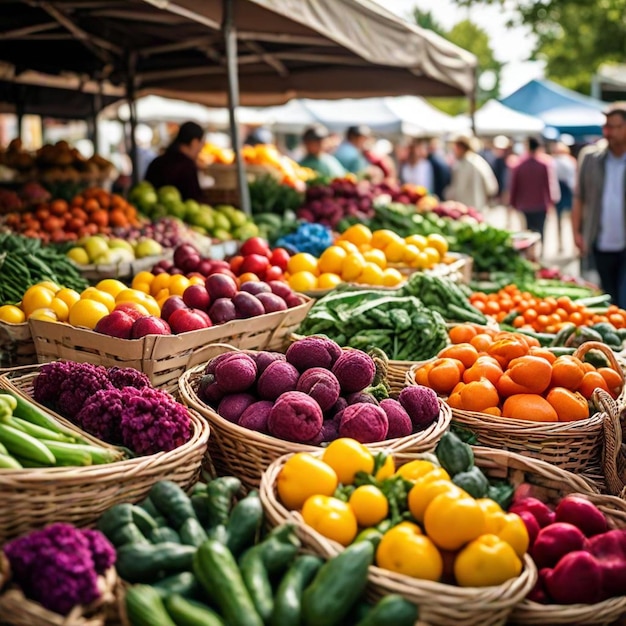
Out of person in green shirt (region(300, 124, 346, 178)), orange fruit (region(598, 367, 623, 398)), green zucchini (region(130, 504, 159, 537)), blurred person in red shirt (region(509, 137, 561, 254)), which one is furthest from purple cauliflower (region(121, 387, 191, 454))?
blurred person in red shirt (region(509, 137, 561, 254))

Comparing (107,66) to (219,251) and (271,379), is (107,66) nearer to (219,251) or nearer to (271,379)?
(219,251)

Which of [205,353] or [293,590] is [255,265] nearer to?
[205,353]

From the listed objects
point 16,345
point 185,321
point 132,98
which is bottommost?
point 16,345

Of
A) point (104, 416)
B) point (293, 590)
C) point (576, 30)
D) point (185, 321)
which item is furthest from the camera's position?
point (576, 30)

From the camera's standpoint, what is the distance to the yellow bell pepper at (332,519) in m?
1.98

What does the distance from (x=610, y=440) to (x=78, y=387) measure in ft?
6.64

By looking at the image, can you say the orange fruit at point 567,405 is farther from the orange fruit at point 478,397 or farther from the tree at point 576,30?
the tree at point 576,30

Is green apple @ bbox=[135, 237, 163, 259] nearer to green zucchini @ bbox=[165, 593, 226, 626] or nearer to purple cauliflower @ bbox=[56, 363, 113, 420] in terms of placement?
purple cauliflower @ bbox=[56, 363, 113, 420]

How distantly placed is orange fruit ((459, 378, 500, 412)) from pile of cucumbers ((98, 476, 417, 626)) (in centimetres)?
119

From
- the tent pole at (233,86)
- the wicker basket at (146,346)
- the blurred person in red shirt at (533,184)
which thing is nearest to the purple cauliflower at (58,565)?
the wicker basket at (146,346)

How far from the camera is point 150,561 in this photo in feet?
6.09

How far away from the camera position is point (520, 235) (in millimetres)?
7883

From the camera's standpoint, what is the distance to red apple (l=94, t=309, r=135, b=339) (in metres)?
3.06

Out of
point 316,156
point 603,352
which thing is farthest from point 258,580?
A: point 316,156
